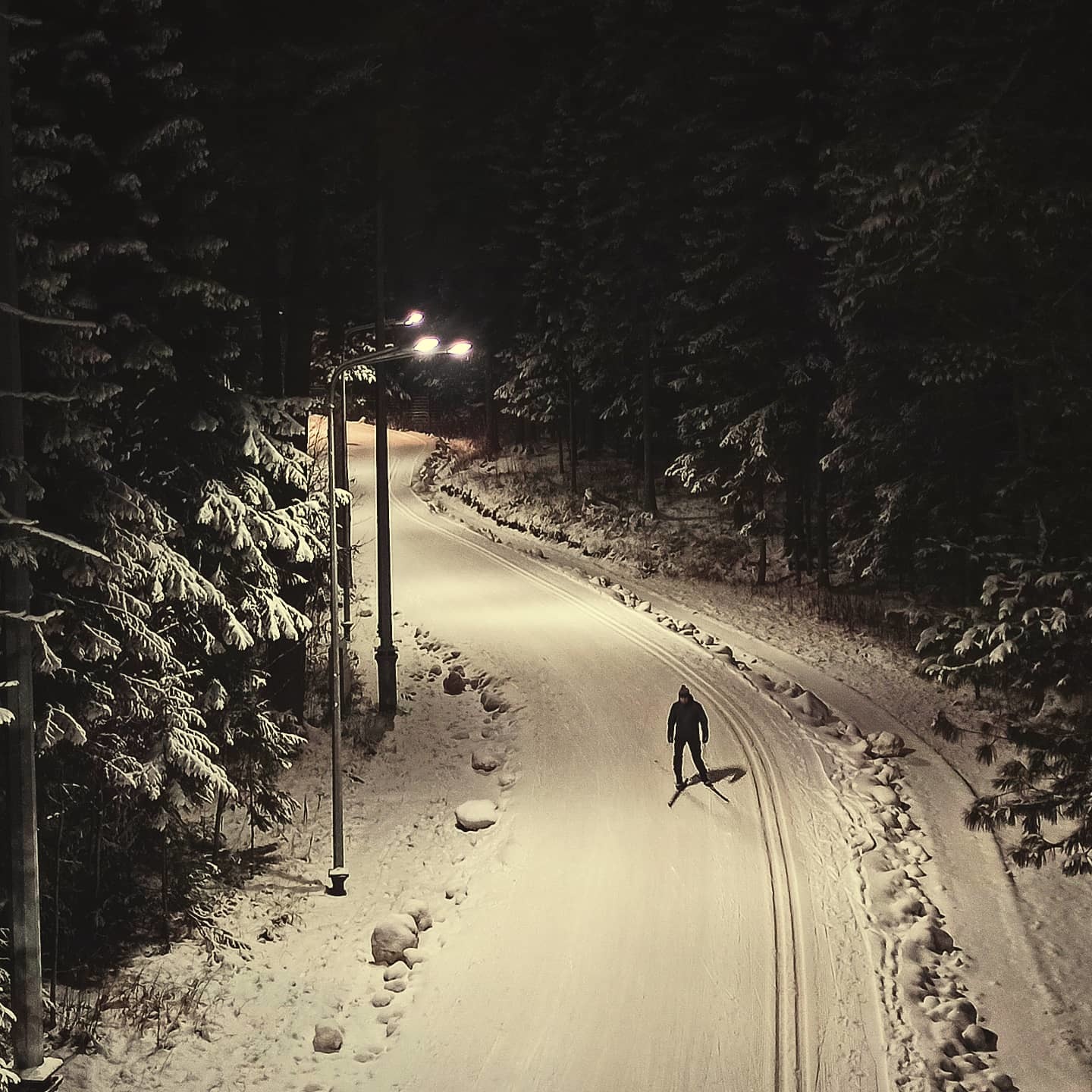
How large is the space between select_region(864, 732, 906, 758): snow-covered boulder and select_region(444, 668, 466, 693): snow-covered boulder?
8088mm

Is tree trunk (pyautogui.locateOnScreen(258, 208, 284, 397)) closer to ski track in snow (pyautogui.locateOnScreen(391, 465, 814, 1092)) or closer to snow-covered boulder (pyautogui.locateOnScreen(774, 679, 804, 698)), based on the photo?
ski track in snow (pyautogui.locateOnScreen(391, 465, 814, 1092))

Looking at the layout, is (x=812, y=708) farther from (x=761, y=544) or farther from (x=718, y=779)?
(x=761, y=544)

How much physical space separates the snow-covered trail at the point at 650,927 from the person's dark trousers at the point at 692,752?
0.28 meters

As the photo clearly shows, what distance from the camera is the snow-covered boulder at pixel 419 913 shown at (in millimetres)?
12549

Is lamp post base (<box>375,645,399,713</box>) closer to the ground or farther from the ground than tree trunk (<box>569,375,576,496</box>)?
closer to the ground

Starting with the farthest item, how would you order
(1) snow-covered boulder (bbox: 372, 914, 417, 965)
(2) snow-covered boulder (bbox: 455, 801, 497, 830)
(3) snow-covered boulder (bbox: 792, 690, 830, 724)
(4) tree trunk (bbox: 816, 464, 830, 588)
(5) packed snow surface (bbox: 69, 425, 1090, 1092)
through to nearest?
(4) tree trunk (bbox: 816, 464, 830, 588)
(3) snow-covered boulder (bbox: 792, 690, 830, 724)
(2) snow-covered boulder (bbox: 455, 801, 497, 830)
(1) snow-covered boulder (bbox: 372, 914, 417, 965)
(5) packed snow surface (bbox: 69, 425, 1090, 1092)

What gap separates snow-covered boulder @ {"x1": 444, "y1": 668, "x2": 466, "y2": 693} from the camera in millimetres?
20750

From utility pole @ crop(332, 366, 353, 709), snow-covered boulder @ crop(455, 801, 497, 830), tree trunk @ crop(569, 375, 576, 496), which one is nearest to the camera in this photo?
snow-covered boulder @ crop(455, 801, 497, 830)

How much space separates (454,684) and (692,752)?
20.6 ft

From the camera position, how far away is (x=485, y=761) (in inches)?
687

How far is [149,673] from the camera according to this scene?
11938mm

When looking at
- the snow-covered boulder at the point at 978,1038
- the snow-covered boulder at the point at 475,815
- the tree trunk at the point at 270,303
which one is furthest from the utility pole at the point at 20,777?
the snow-covered boulder at the point at 978,1038

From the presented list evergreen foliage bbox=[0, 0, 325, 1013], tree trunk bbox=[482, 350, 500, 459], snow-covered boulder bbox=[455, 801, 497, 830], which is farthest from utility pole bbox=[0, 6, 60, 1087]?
tree trunk bbox=[482, 350, 500, 459]

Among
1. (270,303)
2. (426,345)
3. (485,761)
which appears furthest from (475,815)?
(270,303)
